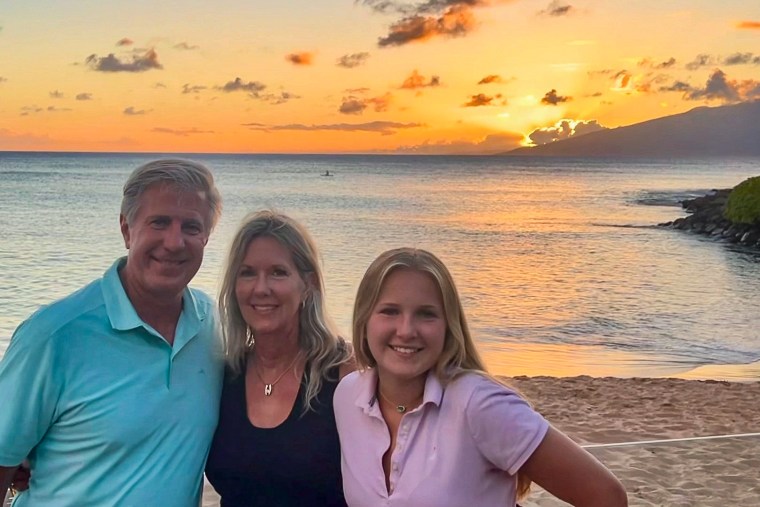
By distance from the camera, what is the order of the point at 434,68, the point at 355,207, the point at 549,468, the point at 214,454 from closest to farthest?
the point at 549,468 → the point at 214,454 → the point at 355,207 → the point at 434,68

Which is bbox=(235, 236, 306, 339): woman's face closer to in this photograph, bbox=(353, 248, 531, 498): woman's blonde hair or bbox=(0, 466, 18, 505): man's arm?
bbox=(353, 248, 531, 498): woman's blonde hair

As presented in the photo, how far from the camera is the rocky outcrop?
3556cm

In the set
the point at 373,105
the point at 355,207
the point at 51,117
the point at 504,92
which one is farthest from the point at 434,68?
the point at 51,117

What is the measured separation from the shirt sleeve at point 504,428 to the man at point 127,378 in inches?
39.7

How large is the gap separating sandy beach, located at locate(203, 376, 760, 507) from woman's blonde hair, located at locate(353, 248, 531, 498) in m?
3.62

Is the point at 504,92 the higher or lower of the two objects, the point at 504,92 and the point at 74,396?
the higher

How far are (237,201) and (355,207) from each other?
28.2ft

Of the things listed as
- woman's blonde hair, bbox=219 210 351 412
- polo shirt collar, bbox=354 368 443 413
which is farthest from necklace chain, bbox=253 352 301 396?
polo shirt collar, bbox=354 368 443 413

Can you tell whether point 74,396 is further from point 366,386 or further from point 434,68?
point 434,68

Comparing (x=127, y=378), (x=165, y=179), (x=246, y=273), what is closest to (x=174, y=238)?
(x=165, y=179)

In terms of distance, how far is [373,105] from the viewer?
6912 centimetres

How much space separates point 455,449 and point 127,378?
1080mm

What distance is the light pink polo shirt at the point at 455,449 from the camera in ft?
8.07

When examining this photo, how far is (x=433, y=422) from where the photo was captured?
2564mm
